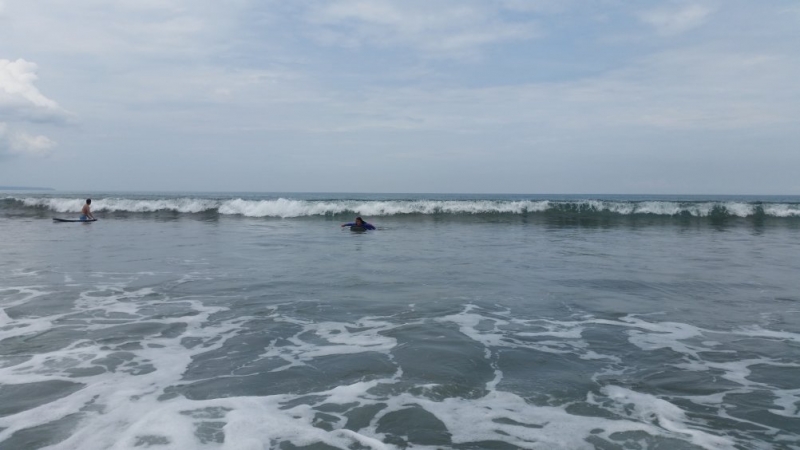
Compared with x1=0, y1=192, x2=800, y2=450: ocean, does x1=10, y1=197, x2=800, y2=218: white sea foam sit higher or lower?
higher

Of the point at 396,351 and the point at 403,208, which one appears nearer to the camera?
the point at 396,351

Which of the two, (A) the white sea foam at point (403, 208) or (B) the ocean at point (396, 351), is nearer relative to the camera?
(B) the ocean at point (396, 351)

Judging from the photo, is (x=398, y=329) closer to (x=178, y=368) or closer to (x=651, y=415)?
(x=178, y=368)

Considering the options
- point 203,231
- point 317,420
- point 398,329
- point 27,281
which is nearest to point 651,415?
point 317,420

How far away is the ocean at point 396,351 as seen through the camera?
5.38m

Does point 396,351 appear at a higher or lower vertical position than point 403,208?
lower

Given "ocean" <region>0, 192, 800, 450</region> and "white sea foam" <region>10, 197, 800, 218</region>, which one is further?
"white sea foam" <region>10, 197, 800, 218</region>

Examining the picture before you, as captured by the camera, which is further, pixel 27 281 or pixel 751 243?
pixel 751 243

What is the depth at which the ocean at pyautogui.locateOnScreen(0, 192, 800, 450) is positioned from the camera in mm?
5375

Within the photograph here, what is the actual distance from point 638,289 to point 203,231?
22845 millimetres

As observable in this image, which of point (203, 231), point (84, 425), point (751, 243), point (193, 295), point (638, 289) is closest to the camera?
point (84, 425)

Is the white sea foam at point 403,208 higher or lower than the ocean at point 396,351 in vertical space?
Result: higher

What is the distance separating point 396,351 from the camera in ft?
25.6

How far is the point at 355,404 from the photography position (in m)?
5.99
